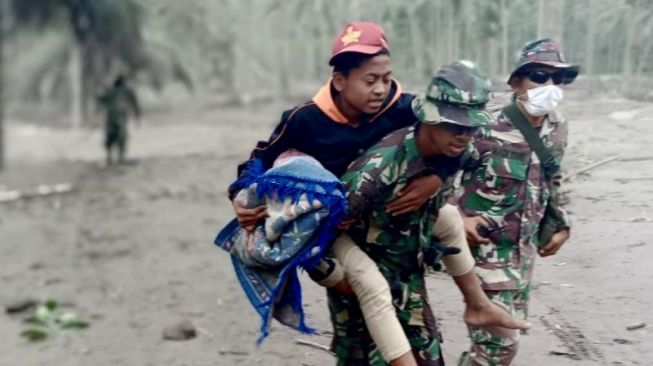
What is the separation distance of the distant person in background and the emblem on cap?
13.9m

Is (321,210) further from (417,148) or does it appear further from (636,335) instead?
(636,335)

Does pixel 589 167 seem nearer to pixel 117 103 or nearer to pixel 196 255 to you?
pixel 196 255

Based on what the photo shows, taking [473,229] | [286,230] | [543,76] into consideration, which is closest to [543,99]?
[543,76]

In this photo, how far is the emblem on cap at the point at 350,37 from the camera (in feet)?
11.8

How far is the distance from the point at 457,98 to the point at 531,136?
94 centimetres

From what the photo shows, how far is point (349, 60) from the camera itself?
3.62m

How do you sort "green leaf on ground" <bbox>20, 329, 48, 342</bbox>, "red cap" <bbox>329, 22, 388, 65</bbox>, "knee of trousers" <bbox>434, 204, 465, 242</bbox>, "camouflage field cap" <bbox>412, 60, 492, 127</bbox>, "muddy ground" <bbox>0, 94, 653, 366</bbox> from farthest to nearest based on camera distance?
"green leaf on ground" <bbox>20, 329, 48, 342</bbox>
"muddy ground" <bbox>0, 94, 653, 366</bbox>
"knee of trousers" <bbox>434, 204, 465, 242</bbox>
"red cap" <bbox>329, 22, 388, 65</bbox>
"camouflage field cap" <bbox>412, 60, 492, 127</bbox>

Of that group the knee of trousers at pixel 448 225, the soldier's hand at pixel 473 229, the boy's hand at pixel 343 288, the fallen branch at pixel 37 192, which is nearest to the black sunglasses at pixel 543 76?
the soldier's hand at pixel 473 229

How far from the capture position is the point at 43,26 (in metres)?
15.8

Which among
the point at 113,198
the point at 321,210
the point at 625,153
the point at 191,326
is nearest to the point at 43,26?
the point at 113,198

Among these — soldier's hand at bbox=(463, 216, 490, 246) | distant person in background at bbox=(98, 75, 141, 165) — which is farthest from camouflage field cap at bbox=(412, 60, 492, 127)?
distant person in background at bbox=(98, 75, 141, 165)

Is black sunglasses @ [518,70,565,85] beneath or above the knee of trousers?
above

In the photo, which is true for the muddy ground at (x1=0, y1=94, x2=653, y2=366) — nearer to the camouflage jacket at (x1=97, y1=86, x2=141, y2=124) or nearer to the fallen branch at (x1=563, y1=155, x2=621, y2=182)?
the fallen branch at (x1=563, y1=155, x2=621, y2=182)

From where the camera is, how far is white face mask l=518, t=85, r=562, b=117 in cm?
422
